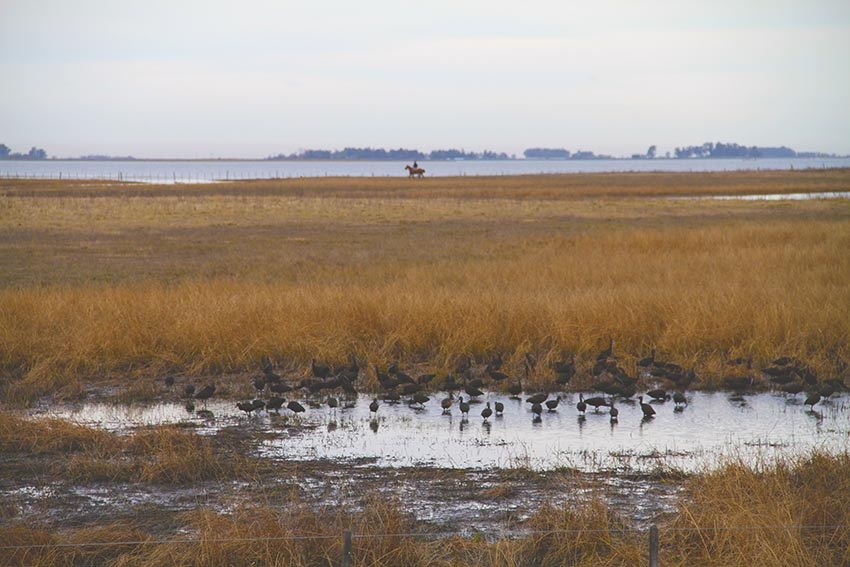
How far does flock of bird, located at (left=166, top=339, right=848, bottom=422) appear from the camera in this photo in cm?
1241

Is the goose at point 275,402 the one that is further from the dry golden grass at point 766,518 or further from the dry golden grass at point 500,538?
the dry golden grass at point 766,518

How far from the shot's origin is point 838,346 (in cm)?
1497

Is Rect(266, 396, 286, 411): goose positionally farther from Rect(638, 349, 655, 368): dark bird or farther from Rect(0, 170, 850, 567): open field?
Rect(638, 349, 655, 368): dark bird

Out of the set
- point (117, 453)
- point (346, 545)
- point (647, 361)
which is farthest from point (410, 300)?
point (346, 545)

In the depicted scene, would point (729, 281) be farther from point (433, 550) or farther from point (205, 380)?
point (433, 550)

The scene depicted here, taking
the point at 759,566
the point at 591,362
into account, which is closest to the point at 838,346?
the point at 591,362

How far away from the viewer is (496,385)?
13859mm

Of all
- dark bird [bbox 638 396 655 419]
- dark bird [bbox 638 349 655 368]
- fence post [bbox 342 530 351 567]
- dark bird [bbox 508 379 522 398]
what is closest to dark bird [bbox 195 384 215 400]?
dark bird [bbox 508 379 522 398]

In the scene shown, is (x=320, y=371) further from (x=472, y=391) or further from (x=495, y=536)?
(x=495, y=536)

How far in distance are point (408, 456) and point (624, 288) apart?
9548mm

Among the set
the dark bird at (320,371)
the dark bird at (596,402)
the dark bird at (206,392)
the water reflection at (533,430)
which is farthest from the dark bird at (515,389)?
the dark bird at (206,392)

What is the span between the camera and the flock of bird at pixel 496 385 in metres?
12.4

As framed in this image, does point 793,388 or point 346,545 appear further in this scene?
point 793,388

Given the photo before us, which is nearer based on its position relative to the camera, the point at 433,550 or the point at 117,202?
the point at 433,550
